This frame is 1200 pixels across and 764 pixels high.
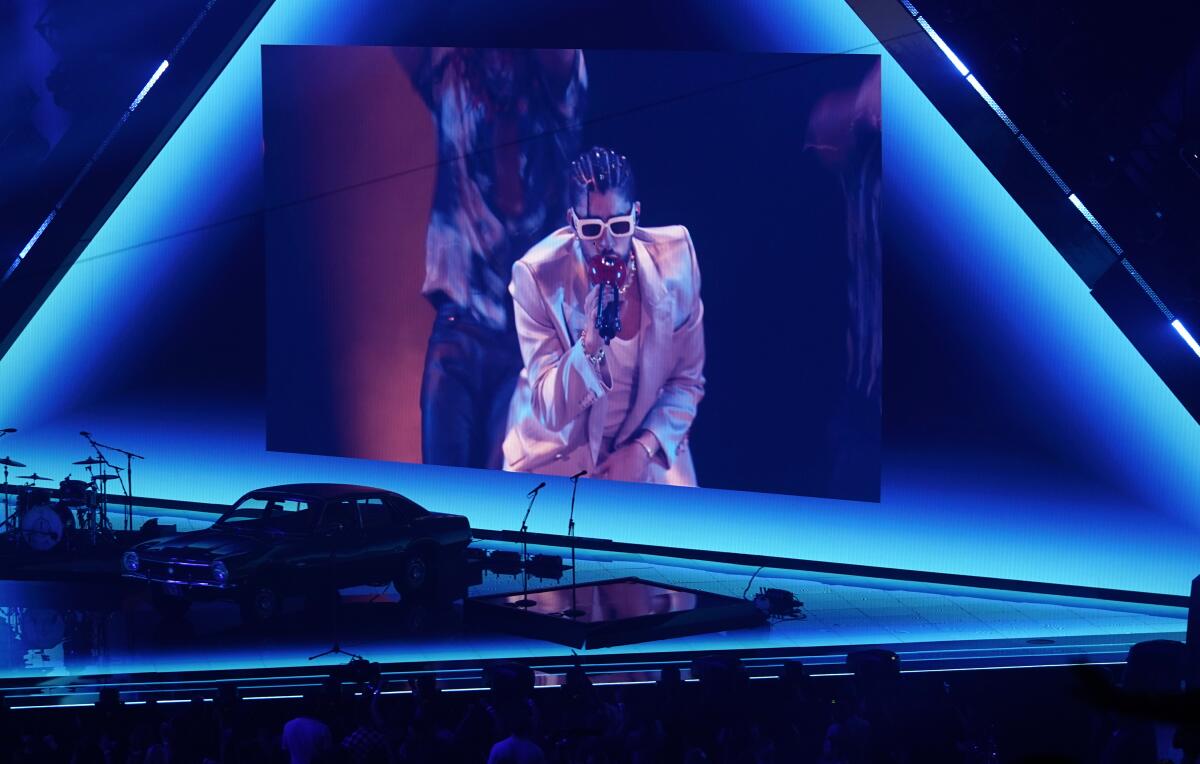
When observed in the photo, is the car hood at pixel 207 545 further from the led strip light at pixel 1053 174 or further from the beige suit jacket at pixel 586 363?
the led strip light at pixel 1053 174

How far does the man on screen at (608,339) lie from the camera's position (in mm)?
13031

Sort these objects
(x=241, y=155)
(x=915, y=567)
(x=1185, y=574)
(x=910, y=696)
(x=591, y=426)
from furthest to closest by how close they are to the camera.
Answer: (x=241, y=155) → (x=591, y=426) → (x=915, y=567) → (x=1185, y=574) → (x=910, y=696)

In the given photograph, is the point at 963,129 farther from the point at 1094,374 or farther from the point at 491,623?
the point at 491,623

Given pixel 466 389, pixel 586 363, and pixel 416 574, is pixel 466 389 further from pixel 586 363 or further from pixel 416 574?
pixel 416 574

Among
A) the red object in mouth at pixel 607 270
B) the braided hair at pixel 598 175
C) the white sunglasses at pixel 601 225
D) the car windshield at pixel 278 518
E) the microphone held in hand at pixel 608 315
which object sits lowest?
the car windshield at pixel 278 518

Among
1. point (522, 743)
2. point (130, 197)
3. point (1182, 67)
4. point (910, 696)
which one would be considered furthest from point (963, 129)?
point (130, 197)

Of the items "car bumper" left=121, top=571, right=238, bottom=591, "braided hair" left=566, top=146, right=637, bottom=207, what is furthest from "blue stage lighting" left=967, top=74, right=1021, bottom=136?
"car bumper" left=121, top=571, right=238, bottom=591

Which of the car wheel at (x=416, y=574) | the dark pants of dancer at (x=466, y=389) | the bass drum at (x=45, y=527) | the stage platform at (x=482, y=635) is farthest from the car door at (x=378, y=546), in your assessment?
the bass drum at (x=45, y=527)

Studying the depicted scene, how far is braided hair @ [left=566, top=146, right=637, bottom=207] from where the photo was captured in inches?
518

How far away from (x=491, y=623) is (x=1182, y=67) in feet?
22.5

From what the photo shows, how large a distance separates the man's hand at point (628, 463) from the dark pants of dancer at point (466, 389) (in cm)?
132

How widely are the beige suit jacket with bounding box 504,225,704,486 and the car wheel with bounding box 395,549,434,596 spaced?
7.55 feet

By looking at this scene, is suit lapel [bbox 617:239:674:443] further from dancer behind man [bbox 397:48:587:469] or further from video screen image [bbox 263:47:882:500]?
dancer behind man [bbox 397:48:587:469]

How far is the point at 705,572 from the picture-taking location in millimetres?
13156
